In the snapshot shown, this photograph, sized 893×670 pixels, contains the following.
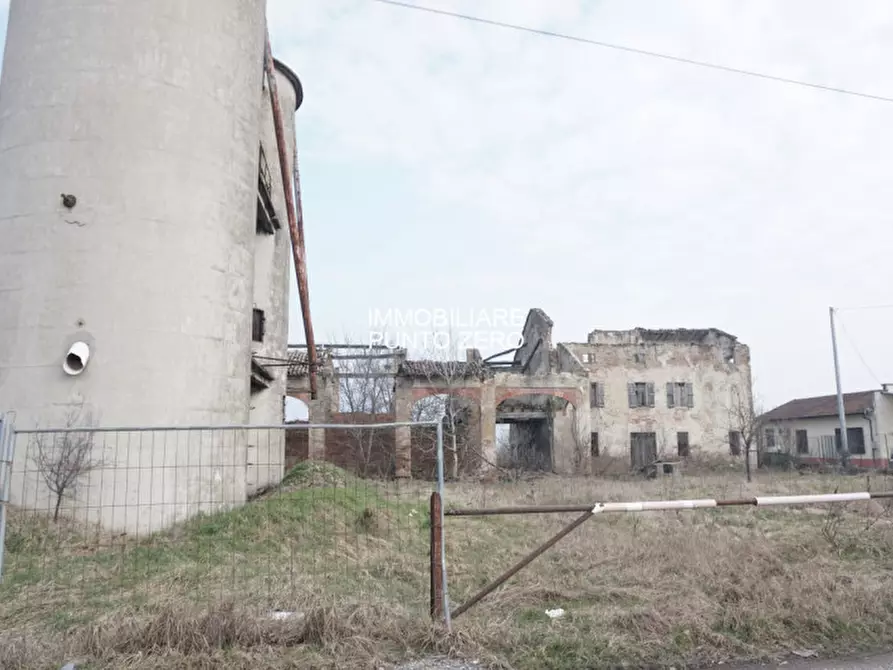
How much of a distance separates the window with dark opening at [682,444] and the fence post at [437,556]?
1294 inches

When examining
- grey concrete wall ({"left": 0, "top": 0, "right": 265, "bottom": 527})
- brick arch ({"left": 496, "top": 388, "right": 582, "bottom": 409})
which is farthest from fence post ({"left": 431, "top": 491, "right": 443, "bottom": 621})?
brick arch ({"left": 496, "top": 388, "right": 582, "bottom": 409})

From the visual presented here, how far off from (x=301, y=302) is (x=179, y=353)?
8.01 m

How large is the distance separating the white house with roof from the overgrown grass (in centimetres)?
2845

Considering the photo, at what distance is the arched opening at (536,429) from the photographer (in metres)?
29.6

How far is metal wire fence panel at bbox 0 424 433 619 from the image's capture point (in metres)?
6.46

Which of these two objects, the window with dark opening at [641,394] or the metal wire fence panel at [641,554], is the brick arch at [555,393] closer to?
the window with dark opening at [641,394]

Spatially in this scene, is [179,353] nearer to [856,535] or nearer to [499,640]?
[499,640]

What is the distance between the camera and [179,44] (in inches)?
431

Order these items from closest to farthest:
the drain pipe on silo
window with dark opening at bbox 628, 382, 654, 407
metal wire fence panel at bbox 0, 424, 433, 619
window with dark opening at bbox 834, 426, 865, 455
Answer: metal wire fence panel at bbox 0, 424, 433, 619
the drain pipe on silo
window with dark opening at bbox 628, 382, 654, 407
window with dark opening at bbox 834, 426, 865, 455

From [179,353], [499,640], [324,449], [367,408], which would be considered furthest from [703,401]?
[499,640]

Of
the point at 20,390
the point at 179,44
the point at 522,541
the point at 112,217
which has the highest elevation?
the point at 179,44

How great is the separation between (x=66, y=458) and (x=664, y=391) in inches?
1249

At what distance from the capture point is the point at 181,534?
372 inches

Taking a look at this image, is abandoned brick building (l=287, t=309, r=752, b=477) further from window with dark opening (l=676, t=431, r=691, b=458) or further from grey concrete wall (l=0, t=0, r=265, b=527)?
grey concrete wall (l=0, t=0, r=265, b=527)
